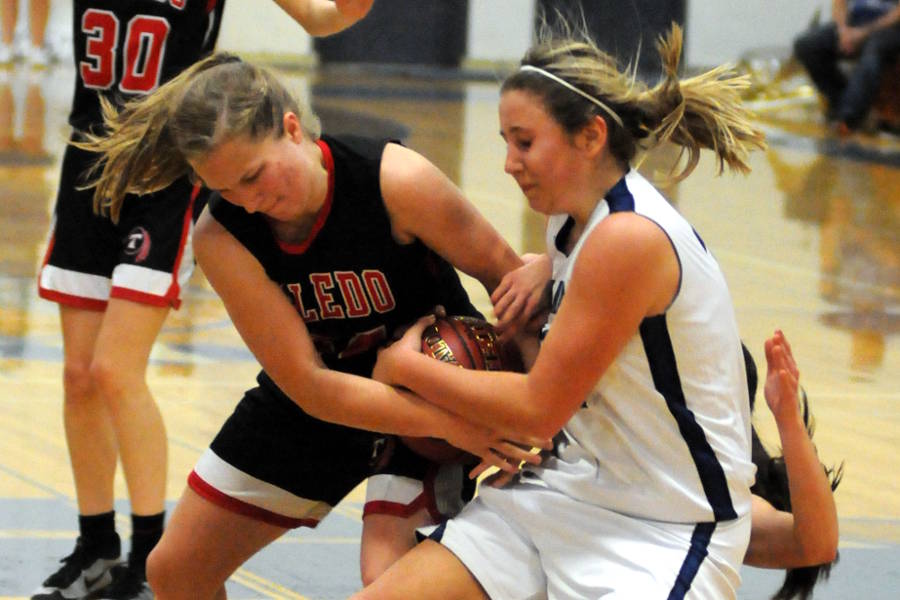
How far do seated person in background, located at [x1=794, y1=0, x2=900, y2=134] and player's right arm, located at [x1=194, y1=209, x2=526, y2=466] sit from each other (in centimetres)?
1024

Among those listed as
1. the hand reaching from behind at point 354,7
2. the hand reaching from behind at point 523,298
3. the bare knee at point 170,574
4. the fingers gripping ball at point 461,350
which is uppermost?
the hand reaching from behind at point 354,7

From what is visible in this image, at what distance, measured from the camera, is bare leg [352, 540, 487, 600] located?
2553 millimetres

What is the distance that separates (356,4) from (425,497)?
115cm

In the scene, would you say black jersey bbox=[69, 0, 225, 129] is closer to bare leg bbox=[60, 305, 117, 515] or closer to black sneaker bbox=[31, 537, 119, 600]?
bare leg bbox=[60, 305, 117, 515]

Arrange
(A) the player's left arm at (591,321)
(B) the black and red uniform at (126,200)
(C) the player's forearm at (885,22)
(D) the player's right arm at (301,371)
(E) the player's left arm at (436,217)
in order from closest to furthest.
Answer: (A) the player's left arm at (591,321) < (D) the player's right arm at (301,371) < (E) the player's left arm at (436,217) < (B) the black and red uniform at (126,200) < (C) the player's forearm at (885,22)

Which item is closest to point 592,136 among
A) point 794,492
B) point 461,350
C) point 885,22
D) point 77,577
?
point 461,350

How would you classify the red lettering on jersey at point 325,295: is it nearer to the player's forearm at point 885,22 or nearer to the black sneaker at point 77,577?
the black sneaker at point 77,577

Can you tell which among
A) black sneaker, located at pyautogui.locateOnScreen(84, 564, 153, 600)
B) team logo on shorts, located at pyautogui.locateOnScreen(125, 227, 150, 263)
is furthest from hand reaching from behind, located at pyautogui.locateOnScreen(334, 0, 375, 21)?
black sneaker, located at pyautogui.locateOnScreen(84, 564, 153, 600)

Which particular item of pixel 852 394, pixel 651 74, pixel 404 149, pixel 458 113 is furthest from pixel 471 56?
pixel 404 149

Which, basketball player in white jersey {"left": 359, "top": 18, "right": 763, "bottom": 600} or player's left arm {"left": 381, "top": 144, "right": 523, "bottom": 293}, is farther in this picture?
player's left arm {"left": 381, "top": 144, "right": 523, "bottom": 293}

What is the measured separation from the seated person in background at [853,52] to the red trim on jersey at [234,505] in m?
10.1

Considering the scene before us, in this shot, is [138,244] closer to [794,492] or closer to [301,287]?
[301,287]

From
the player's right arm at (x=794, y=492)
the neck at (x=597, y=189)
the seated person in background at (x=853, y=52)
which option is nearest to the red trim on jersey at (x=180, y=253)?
the neck at (x=597, y=189)

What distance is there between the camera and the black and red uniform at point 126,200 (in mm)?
3652
